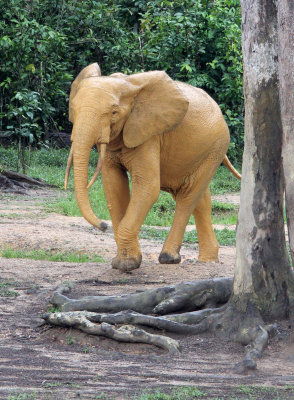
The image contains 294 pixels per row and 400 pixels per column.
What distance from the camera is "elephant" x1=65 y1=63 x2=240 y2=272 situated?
744cm

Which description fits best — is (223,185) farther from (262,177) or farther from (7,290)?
(262,177)

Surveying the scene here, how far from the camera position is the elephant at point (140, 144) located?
7441mm

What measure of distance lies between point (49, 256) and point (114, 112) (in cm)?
238

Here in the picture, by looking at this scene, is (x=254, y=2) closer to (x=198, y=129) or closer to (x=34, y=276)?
(x=198, y=129)

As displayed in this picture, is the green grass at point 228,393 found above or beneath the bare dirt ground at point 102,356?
above

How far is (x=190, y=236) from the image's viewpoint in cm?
1139

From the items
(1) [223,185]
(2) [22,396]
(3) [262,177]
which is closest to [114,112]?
(3) [262,177]

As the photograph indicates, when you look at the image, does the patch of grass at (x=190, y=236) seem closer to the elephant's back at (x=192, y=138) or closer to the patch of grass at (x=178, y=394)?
the elephant's back at (x=192, y=138)

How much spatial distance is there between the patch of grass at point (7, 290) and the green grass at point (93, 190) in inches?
181

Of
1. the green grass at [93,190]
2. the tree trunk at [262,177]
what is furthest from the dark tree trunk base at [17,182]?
the tree trunk at [262,177]

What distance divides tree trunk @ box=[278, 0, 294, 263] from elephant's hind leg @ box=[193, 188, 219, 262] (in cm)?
458

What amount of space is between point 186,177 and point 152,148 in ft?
2.86

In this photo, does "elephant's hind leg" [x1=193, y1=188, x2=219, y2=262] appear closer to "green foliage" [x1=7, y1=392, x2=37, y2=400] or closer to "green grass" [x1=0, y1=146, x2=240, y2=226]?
"green grass" [x1=0, y1=146, x2=240, y2=226]

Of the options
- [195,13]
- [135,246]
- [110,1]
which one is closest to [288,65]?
[135,246]
